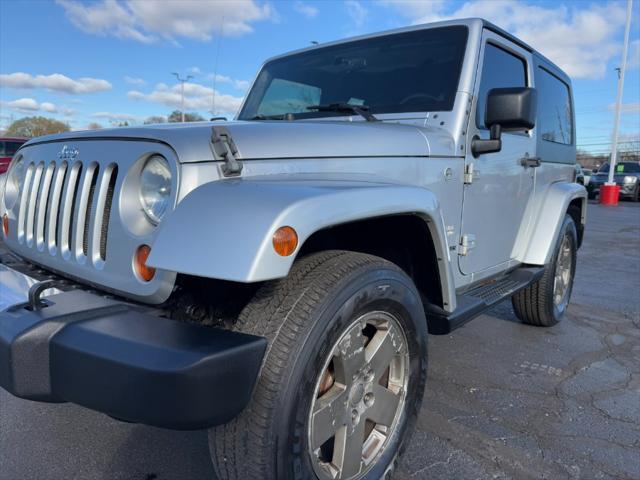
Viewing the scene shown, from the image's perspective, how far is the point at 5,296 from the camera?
1906 mm

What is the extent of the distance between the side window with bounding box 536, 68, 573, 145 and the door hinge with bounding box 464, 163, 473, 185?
132cm

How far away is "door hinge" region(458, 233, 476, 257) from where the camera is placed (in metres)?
2.78

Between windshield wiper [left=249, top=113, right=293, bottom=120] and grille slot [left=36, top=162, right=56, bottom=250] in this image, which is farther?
windshield wiper [left=249, top=113, right=293, bottom=120]

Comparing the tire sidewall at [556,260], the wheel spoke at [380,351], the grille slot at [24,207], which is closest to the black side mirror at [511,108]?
the wheel spoke at [380,351]

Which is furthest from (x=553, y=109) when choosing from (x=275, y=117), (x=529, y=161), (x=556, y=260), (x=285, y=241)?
(x=285, y=241)

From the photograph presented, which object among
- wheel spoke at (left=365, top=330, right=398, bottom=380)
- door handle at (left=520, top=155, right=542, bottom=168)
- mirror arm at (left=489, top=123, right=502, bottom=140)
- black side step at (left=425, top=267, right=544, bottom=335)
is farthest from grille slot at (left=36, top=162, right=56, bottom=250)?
door handle at (left=520, top=155, right=542, bottom=168)

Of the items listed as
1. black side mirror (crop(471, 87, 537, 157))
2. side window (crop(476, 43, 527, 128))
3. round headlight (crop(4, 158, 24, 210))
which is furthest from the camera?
side window (crop(476, 43, 527, 128))

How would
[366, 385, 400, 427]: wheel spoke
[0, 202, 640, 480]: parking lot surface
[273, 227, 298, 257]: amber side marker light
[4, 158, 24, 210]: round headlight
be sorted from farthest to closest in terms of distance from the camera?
[4, 158, 24, 210]: round headlight, [0, 202, 640, 480]: parking lot surface, [366, 385, 400, 427]: wheel spoke, [273, 227, 298, 257]: amber side marker light

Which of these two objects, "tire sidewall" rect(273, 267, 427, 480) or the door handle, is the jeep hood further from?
the door handle

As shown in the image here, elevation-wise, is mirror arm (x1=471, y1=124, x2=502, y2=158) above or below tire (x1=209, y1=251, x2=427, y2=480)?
above

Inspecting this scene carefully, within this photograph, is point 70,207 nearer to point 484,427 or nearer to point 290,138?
point 290,138

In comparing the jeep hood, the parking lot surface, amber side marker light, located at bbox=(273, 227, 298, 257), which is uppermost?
the jeep hood

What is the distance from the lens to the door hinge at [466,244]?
109 inches

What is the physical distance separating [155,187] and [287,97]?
1793 millimetres
